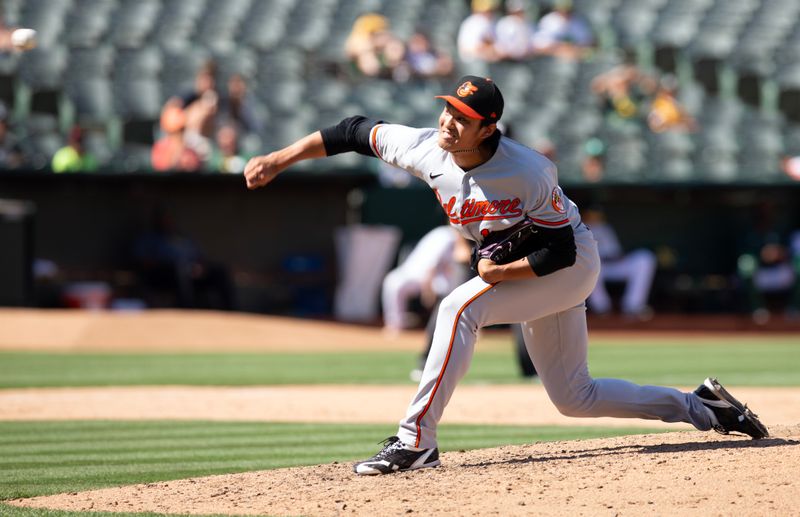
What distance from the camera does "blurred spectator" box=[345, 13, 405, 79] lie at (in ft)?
53.0

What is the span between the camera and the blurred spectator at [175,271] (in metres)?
13.9

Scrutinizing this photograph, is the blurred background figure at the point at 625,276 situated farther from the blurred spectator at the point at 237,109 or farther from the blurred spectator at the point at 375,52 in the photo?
the blurred spectator at the point at 237,109

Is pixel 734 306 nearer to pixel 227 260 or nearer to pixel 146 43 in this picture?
pixel 227 260

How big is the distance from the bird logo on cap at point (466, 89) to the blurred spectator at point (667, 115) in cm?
1267

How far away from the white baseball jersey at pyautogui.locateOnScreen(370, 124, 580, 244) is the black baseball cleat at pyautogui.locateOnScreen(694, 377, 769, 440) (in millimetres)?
1061

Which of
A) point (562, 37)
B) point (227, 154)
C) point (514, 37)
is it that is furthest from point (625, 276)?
point (227, 154)

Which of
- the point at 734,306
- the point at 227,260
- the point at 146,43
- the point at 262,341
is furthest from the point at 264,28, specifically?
the point at 734,306

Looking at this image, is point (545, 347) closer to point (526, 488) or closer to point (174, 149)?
point (526, 488)

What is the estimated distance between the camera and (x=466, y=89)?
429cm

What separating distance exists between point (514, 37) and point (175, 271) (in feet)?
20.3

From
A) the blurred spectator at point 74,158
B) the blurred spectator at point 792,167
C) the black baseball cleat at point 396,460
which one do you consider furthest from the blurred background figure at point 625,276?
the black baseball cleat at point 396,460

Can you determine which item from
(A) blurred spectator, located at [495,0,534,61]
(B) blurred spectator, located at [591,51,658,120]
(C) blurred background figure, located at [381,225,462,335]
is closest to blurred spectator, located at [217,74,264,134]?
(C) blurred background figure, located at [381,225,462,335]

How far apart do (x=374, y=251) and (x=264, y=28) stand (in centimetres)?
469

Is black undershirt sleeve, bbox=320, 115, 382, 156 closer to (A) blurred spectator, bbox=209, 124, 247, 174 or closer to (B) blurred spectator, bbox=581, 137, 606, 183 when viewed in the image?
(A) blurred spectator, bbox=209, 124, 247, 174
